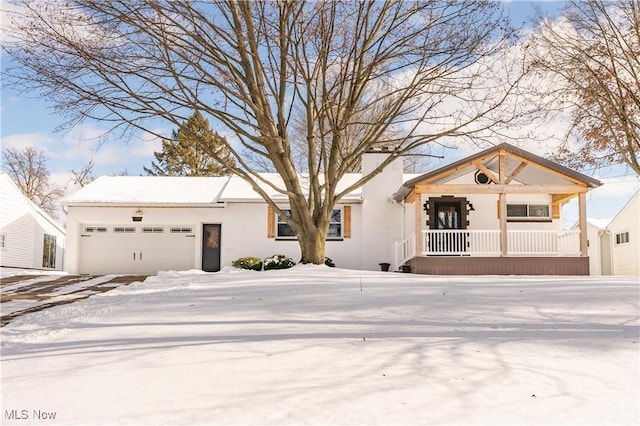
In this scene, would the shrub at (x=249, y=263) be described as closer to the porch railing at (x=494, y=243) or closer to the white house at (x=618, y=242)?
the porch railing at (x=494, y=243)

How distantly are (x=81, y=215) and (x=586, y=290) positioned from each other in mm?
17968

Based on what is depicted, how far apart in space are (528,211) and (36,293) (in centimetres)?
1603

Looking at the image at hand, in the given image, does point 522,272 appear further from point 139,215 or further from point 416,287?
point 139,215

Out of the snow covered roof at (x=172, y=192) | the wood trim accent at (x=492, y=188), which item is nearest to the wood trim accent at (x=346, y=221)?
the snow covered roof at (x=172, y=192)

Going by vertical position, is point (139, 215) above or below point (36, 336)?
above

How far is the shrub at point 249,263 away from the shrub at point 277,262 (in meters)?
0.35

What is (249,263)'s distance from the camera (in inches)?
800

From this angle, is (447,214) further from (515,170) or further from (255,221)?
(255,221)

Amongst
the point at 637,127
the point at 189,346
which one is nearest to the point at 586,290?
the point at 189,346

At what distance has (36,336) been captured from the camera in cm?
746

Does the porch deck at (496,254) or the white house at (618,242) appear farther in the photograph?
the white house at (618,242)

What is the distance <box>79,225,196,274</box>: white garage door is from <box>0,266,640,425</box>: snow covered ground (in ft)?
40.0

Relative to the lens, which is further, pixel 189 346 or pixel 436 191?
pixel 436 191

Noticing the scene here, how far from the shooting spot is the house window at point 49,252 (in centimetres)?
2906
